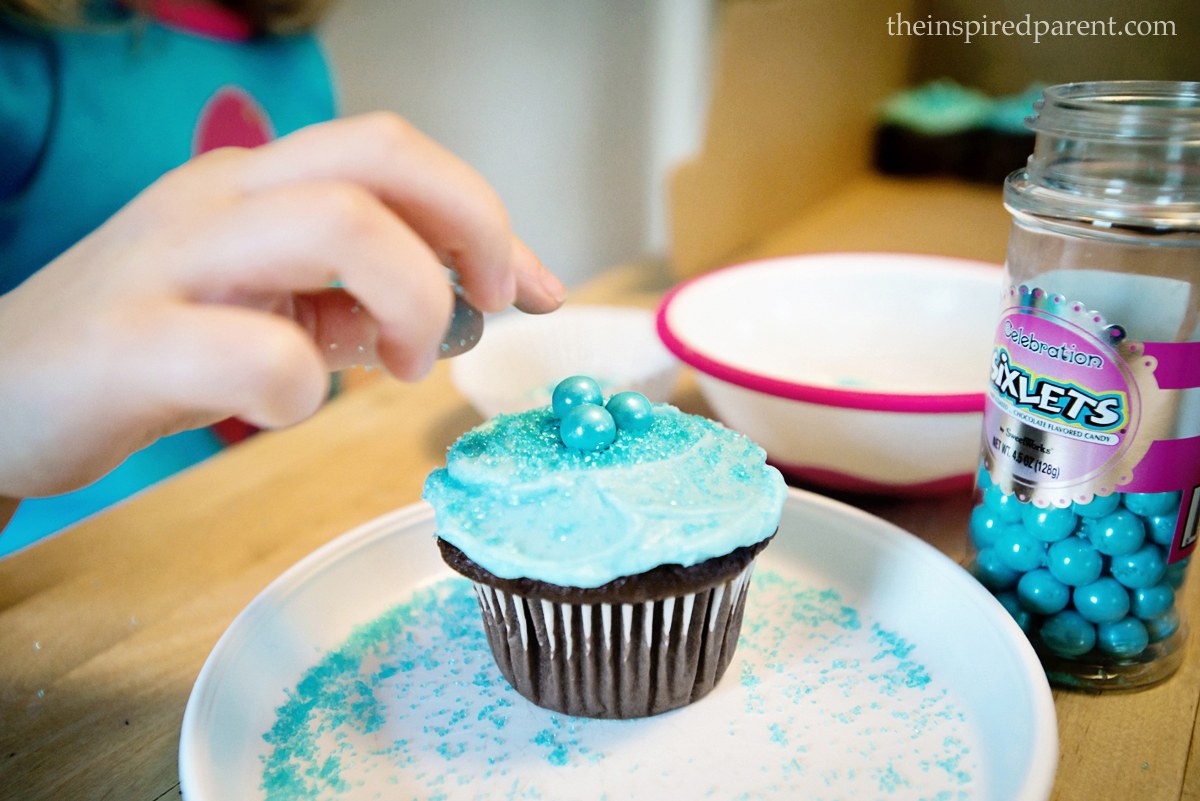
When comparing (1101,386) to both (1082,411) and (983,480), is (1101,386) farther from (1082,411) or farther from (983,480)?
(983,480)

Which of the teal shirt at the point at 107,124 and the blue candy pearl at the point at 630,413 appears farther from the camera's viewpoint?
the teal shirt at the point at 107,124

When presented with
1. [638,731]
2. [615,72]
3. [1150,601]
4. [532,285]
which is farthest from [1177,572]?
[615,72]

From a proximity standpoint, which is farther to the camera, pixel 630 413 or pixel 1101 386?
pixel 630 413

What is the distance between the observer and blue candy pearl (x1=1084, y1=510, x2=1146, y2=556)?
535mm

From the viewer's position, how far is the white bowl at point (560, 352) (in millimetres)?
976

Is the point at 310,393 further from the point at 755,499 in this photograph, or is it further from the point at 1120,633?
the point at 1120,633

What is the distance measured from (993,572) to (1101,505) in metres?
0.11

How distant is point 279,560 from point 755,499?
1.57ft

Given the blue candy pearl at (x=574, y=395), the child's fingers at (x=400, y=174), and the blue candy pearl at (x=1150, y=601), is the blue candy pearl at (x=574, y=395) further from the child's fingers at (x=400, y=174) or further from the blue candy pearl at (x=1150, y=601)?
the blue candy pearl at (x=1150, y=601)

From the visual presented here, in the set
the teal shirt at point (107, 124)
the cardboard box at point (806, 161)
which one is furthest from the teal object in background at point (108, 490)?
the cardboard box at point (806, 161)

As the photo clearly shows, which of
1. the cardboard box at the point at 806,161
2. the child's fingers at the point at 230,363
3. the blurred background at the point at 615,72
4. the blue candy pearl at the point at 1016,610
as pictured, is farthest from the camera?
the cardboard box at the point at 806,161

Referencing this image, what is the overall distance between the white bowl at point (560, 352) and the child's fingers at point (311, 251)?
0.49m

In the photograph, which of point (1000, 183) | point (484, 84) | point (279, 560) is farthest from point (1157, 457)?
point (484, 84)

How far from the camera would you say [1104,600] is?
56 cm
